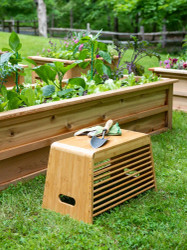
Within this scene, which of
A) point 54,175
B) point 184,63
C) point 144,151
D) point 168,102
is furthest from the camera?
point 184,63

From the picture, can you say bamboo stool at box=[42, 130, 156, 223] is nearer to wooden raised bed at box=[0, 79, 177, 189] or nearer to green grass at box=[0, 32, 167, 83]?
wooden raised bed at box=[0, 79, 177, 189]

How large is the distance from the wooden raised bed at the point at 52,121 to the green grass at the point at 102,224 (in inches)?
6.6

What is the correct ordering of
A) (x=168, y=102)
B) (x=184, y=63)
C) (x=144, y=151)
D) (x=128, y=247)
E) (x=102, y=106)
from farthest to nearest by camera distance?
(x=184, y=63) → (x=168, y=102) → (x=102, y=106) → (x=144, y=151) → (x=128, y=247)

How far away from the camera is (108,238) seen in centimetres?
259

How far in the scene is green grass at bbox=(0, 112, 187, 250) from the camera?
2.53m

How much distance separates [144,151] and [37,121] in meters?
0.94

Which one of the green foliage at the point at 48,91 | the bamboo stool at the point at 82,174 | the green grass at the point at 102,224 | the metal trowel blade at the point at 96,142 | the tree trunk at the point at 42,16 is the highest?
the tree trunk at the point at 42,16

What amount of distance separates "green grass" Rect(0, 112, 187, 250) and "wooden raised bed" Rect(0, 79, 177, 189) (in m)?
0.17

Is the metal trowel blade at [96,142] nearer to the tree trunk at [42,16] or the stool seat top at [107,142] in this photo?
the stool seat top at [107,142]

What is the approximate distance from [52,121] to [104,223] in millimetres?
1160

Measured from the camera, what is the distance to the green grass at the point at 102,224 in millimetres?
2525

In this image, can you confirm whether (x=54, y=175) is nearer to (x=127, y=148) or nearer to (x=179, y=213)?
(x=127, y=148)

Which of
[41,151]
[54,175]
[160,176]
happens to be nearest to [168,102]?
[160,176]

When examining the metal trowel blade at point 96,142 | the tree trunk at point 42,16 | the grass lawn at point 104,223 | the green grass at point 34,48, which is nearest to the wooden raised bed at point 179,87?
the grass lawn at point 104,223
